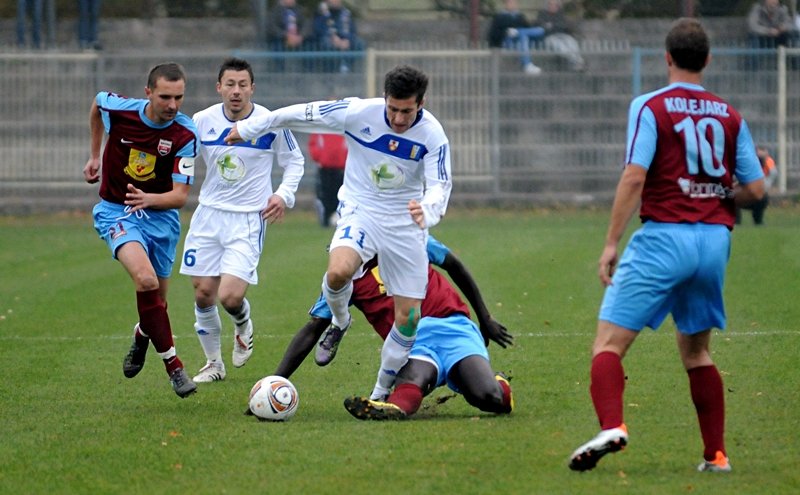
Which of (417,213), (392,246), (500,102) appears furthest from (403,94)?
(500,102)

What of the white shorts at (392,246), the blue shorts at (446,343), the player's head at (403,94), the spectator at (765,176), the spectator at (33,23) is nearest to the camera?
the player's head at (403,94)

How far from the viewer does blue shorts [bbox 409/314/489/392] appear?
790cm

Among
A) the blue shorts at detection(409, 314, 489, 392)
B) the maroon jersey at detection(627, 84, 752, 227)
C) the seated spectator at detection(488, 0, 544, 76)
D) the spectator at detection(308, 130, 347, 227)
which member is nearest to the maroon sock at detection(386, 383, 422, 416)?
the blue shorts at detection(409, 314, 489, 392)

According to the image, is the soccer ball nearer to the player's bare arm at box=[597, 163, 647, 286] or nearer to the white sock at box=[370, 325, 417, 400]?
the white sock at box=[370, 325, 417, 400]

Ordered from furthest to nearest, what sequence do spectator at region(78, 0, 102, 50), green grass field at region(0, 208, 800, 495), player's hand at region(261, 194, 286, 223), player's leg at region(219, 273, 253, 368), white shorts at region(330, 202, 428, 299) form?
spectator at region(78, 0, 102, 50) < player's leg at region(219, 273, 253, 368) < player's hand at region(261, 194, 286, 223) < white shorts at region(330, 202, 428, 299) < green grass field at region(0, 208, 800, 495)

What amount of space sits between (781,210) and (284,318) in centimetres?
1399

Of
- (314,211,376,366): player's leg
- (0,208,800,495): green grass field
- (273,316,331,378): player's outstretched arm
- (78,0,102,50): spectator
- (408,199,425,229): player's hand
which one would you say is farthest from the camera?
(78,0,102,50): spectator

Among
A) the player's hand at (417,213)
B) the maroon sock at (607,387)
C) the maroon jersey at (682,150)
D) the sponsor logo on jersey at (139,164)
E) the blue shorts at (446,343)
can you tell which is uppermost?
the maroon jersey at (682,150)

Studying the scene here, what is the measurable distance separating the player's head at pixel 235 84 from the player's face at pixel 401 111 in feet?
6.13

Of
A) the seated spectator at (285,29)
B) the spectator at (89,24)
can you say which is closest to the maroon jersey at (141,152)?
the seated spectator at (285,29)

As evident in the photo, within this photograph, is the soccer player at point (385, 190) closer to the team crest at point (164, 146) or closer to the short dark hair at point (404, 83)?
the short dark hair at point (404, 83)

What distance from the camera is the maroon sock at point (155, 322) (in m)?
8.37

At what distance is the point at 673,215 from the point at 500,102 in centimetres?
1931

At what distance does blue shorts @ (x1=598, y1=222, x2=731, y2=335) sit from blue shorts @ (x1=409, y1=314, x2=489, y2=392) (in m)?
1.98
